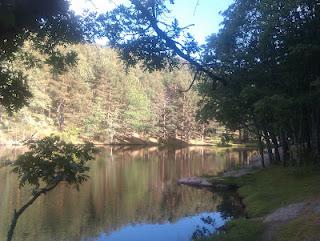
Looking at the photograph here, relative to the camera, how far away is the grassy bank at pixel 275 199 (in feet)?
42.9

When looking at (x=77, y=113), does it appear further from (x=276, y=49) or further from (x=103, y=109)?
(x=276, y=49)

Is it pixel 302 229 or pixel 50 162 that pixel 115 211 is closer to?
pixel 50 162

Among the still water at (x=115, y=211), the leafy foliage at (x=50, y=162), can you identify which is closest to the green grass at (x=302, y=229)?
the still water at (x=115, y=211)

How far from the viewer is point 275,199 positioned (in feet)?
65.4

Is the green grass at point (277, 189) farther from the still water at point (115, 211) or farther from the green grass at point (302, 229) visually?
the green grass at point (302, 229)

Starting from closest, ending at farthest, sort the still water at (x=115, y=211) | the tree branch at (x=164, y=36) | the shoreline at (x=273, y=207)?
the tree branch at (x=164, y=36)
the shoreline at (x=273, y=207)
the still water at (x=115, y=211)

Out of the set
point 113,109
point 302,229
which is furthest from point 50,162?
point 113,109

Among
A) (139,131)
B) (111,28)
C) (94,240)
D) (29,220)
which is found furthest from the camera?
(139,131)

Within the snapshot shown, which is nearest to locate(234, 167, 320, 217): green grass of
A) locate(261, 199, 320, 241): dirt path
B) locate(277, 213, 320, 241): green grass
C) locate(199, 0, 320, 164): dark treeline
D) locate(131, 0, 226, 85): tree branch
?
locate(261, 199, 320, 241): dirt path

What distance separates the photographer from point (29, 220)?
1997 centimetres

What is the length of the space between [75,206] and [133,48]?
39.5 feet

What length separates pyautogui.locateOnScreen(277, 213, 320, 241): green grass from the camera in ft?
40.0

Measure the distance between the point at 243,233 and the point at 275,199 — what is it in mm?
6156

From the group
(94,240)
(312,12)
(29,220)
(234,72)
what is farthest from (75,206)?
(312,12)
